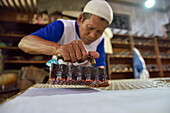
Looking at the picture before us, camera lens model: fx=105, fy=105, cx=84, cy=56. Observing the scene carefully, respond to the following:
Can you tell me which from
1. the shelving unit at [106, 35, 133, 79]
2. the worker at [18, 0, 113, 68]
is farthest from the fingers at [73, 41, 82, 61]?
the shelving unit at [106, 35, 133, 79]

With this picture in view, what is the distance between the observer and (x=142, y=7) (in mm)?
3828

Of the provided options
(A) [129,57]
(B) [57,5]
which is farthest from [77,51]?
(A) [129,57]

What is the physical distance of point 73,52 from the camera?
50 centimetres

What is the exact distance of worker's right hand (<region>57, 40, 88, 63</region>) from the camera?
49 cm

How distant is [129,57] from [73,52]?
262 centimetres

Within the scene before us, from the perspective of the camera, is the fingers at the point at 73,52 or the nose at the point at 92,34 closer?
the fingers at the point at 73,52

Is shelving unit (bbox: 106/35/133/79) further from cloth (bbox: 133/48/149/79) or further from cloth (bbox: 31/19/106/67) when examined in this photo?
cloth (bbox: 31/19/106/67)

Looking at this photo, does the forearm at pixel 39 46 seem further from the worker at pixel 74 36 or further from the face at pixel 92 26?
the face at pixel 92 26

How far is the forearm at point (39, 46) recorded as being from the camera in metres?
0.57

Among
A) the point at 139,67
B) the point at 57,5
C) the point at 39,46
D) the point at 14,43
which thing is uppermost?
the point at 57,5

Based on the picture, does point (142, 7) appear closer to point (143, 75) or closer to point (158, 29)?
point (158, 29)

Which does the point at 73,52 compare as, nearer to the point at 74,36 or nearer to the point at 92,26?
the point at 92,26

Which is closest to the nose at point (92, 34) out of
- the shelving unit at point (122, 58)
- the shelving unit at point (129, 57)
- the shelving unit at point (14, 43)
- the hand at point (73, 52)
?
the hand at point (73, 52)

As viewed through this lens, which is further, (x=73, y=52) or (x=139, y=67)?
(x=139, y=67)
